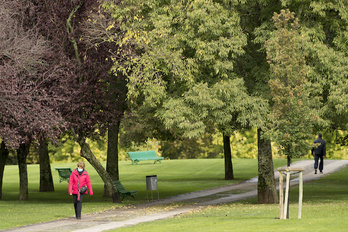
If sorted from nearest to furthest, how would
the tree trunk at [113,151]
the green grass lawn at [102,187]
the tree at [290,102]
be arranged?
1. the tree at [290,102]
2. the green grass lawn at [102,187]
3. the tree trunk at [113,151]

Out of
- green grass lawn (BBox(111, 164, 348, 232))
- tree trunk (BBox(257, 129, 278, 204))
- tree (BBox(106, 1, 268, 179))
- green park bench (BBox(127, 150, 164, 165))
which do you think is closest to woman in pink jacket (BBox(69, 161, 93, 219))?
green grass lawn (BBox(111, 164, 348, 232))

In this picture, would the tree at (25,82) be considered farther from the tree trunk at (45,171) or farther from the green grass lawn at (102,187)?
the tree trunk at (45,171)

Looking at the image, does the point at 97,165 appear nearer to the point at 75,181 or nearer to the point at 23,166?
the point at 23,166

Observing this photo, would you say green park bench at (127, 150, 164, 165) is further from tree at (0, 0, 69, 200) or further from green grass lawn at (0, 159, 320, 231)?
tree at (0, 0, 69, 200)

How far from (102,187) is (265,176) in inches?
498

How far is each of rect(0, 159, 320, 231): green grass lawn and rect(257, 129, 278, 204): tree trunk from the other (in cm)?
238

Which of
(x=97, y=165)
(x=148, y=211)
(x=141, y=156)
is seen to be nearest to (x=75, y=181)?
(x=148, y=211)

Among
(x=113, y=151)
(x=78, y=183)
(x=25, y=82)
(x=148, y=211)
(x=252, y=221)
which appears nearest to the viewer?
(x=252, y=221)

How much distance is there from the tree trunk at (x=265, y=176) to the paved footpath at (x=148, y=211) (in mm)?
1635

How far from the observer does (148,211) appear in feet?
62.3

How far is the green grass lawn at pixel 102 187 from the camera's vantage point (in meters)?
18.7

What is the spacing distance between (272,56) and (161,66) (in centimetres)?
398

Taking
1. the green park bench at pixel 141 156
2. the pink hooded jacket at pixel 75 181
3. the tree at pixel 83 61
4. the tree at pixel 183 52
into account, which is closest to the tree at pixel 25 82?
the tree at pixel 83 61

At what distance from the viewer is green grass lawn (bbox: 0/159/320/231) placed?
736 inches
